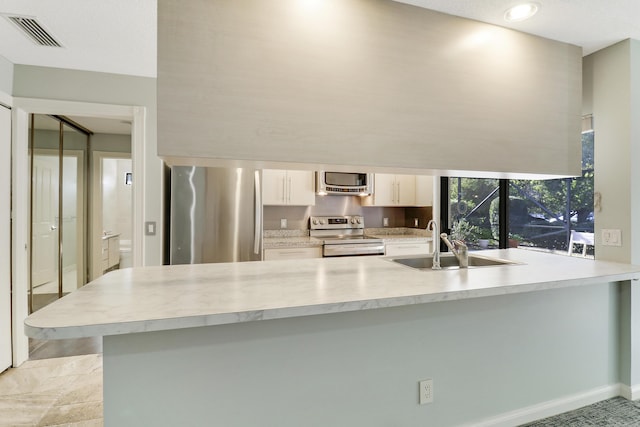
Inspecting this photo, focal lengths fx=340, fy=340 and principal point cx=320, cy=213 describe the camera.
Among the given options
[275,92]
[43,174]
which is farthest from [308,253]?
[43,174]

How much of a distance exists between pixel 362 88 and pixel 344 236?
2807 millimetres

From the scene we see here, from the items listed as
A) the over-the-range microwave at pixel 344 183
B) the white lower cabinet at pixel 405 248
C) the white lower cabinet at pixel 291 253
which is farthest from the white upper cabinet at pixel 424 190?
the white lower cabinet at pixel 291 253

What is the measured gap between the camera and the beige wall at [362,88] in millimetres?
1504

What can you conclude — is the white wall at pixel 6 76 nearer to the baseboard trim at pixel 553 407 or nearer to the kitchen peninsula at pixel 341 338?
the kitchen peninsula at pixel 341 338

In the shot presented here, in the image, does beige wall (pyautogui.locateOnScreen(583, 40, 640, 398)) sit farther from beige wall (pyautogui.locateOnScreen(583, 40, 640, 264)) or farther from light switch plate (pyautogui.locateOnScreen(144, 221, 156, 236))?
light switch plate (pyautogui.locateOnScreen(144, 221, 156, 236))

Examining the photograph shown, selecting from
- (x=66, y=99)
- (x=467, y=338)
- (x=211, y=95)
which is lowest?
(x=467, y=338)

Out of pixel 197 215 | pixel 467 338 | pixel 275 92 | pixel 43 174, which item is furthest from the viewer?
pixel 43 174

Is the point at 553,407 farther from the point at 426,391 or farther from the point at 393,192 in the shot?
the point at 393,192

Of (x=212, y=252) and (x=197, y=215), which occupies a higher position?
(x=197, y=215)

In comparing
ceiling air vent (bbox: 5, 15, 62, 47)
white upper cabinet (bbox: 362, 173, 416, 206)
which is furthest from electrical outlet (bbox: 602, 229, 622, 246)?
ceiling air vent (bbox: 5, 15, 62, 47)

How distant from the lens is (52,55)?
2604 millimetres

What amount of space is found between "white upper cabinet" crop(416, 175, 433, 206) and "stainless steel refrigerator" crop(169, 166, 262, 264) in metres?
2.24

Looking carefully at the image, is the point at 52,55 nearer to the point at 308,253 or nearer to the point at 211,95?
the point at 211,95

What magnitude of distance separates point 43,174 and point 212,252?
8.51 ft
